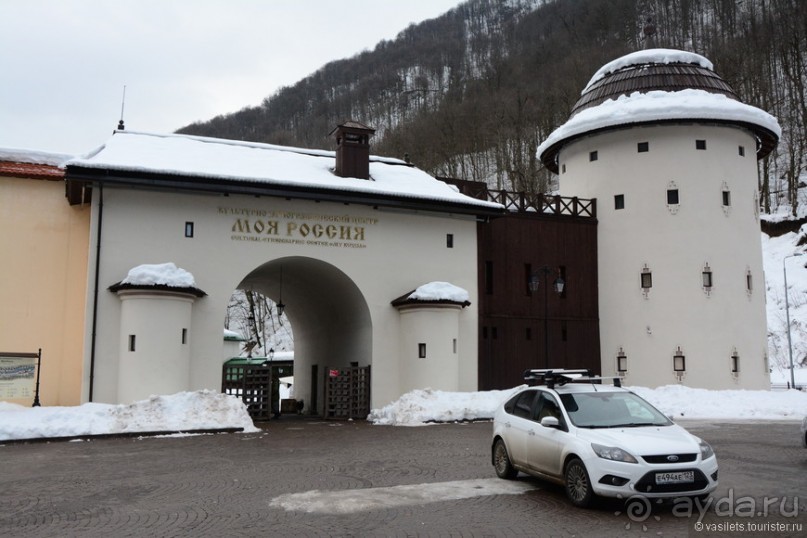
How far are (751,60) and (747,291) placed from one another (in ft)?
122

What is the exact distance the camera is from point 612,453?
8.87m

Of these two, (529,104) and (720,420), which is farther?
(529,104)

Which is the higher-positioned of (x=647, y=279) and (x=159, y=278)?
(x=647, y=279)

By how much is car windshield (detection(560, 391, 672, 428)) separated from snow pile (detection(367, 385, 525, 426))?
12.5 meters

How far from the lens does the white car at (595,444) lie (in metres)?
8.71

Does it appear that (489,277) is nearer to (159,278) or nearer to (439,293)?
(439,293)

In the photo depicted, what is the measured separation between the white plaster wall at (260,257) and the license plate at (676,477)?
17.1 m

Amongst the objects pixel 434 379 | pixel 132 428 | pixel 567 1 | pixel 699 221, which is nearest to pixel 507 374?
pixel 434 379

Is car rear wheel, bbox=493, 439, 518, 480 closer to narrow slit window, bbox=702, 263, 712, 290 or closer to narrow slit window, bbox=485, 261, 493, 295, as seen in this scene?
narrow slit window, bbox=485, 261, 493, 295

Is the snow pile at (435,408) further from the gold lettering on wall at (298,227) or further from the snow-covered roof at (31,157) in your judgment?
the snow-covered roof at (31,157)

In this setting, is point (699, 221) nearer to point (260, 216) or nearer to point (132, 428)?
point (260, 216)

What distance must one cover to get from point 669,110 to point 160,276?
20558 mm

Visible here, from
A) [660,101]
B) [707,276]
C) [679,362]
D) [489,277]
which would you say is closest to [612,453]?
[489,277]

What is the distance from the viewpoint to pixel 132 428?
1897cm
